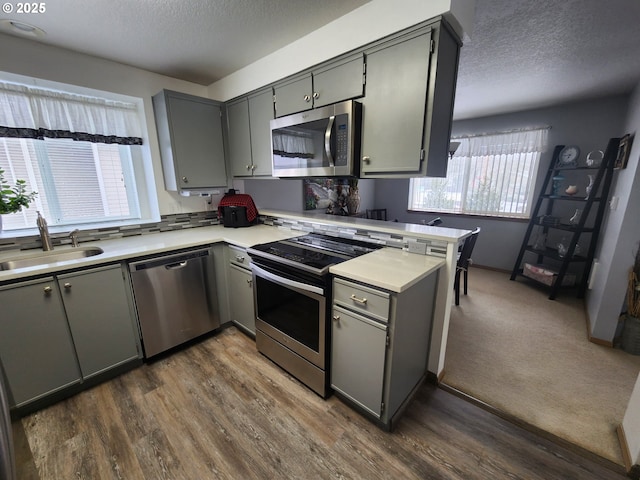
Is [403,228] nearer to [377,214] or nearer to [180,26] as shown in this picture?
[180,26]

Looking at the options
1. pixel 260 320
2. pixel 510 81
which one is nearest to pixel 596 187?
pixel 510 81

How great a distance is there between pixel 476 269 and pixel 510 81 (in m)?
2.84

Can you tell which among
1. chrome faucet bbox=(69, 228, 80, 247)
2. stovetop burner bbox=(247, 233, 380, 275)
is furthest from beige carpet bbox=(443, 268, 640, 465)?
chrome faucet bbox=(69, 228, 80, 247)

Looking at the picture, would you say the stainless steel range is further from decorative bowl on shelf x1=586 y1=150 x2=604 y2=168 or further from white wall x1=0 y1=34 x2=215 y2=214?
decorative bowl on shelf x1=586 y1=150 x2=604 y2=168

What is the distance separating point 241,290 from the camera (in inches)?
92.4

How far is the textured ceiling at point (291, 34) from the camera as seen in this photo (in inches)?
61.9

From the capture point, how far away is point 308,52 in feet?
6.31

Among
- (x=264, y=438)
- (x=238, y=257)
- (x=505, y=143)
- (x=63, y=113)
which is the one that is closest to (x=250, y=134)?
(x=238, y=257)

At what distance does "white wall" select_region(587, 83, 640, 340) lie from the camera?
7.13ft

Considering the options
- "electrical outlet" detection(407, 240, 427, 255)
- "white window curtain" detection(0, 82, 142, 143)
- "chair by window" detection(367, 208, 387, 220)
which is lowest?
"chair by window" detection(367, 208, 387, 220)

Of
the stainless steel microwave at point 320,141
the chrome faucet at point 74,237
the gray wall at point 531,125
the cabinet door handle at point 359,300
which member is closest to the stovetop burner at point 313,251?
the cabinet door handle at point 359,300

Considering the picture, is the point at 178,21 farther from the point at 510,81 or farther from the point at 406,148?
the point at 510,81

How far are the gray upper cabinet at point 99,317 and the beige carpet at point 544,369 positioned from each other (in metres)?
2.46

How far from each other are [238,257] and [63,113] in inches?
72.6
